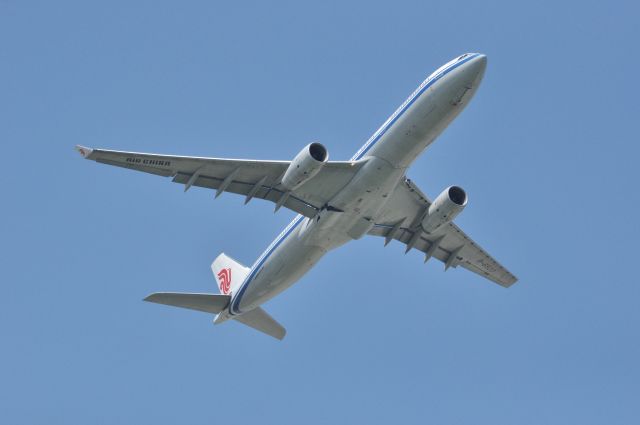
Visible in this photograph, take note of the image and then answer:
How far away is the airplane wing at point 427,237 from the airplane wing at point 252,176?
3830 millimetres

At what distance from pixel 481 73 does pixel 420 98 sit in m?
2.54

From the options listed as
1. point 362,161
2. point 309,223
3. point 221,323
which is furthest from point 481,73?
point 221,323

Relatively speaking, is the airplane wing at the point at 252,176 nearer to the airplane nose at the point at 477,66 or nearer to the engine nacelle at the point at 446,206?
the engine nacelle at the point at 446,206

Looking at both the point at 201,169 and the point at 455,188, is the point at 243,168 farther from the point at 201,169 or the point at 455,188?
the point at 455,188

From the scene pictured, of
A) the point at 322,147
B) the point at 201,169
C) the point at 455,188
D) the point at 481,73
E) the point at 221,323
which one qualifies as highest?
the point at 481,73

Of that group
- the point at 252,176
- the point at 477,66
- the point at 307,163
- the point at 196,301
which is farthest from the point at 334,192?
the point at 196,301

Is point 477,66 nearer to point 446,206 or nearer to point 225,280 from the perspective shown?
point 446,206

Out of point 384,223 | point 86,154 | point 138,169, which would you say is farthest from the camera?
point 384,223

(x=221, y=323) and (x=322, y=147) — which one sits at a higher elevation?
(x=322, y=147)

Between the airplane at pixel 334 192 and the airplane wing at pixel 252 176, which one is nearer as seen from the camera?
the airplane at pixel 334 192

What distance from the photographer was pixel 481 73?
125 feet

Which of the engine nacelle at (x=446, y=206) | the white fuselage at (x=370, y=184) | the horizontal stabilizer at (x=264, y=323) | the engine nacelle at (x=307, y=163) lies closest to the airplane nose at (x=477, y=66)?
the white fuselage at (x=370, y=184)

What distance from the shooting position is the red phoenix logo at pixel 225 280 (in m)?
48.6

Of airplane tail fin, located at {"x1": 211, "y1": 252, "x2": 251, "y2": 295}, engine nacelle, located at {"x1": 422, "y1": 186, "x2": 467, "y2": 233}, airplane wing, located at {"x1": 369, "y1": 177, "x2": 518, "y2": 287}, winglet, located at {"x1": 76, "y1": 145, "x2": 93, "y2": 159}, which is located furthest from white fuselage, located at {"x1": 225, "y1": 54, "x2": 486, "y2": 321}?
winglet, located at {"x1": 76, "y1": 145, "x2": 93, "y2": 159}
